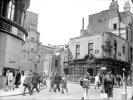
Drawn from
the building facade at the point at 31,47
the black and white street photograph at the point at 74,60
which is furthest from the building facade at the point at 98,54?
the building facade at the point at 31,47

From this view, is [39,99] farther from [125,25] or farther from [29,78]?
[125,25]

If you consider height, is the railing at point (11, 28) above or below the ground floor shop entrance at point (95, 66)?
above

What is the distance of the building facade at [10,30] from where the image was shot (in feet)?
44.8

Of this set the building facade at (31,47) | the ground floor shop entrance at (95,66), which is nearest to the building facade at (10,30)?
the ground floor shop entrance at (95,66)

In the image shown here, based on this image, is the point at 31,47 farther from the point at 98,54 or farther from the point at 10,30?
the point at 10,30

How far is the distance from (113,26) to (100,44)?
8951 mm

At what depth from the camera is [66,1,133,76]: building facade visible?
87.1 ft

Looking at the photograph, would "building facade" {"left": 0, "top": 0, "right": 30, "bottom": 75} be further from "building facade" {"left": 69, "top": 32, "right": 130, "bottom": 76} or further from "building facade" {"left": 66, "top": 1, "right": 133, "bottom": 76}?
"building facade" {"left": 66, "top": 1, "right": 133, "bottom": 76}

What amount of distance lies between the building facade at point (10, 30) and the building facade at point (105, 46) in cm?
1363

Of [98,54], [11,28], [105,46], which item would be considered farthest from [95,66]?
[11,28]

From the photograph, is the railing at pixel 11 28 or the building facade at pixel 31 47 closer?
the railing at pixel 11 28

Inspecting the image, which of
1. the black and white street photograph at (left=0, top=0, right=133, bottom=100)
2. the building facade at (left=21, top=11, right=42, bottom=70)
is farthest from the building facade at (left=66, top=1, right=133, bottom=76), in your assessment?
the building facade at (left=21, top=11, right=42, bottom=70)

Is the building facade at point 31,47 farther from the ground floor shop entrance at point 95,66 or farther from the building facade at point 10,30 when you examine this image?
the building facade at point 10,30

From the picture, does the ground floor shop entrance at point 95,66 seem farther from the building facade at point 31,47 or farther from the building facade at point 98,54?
the building facade at point 31,47
